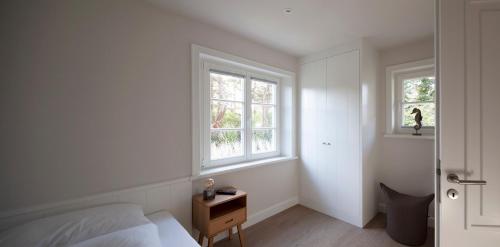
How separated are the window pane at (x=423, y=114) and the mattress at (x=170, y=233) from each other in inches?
118

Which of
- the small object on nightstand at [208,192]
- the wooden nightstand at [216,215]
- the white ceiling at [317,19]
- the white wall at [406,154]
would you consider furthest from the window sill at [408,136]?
the small object on nightstand at [208,192]

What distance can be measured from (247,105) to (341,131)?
50.1 inches

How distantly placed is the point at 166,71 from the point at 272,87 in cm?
163

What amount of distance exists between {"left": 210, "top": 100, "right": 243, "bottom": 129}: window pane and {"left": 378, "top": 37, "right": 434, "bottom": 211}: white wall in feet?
6.54

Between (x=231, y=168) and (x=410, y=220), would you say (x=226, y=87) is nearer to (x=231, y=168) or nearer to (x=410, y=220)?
(x=231, y=168)

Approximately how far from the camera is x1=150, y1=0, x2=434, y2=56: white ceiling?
1676 mm

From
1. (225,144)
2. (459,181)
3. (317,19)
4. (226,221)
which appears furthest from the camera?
(225,144)

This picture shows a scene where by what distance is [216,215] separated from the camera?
1815 mm

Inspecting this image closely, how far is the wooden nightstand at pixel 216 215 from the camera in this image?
1.72m

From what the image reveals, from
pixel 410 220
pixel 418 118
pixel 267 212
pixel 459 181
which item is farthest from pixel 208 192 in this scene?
pixel 418 118

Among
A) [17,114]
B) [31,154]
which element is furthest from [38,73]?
[31,154]

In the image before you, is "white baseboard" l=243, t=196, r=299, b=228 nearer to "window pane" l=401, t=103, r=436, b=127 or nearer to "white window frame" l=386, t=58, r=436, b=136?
"white window frame" l=386, t=58, r=436, b=136

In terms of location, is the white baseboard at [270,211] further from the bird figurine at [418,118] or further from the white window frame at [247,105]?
the bird figurine at [418,118]

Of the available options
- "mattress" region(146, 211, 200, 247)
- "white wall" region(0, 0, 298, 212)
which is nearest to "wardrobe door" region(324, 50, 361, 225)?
"white wall" region(0, 0, 298, 212)
